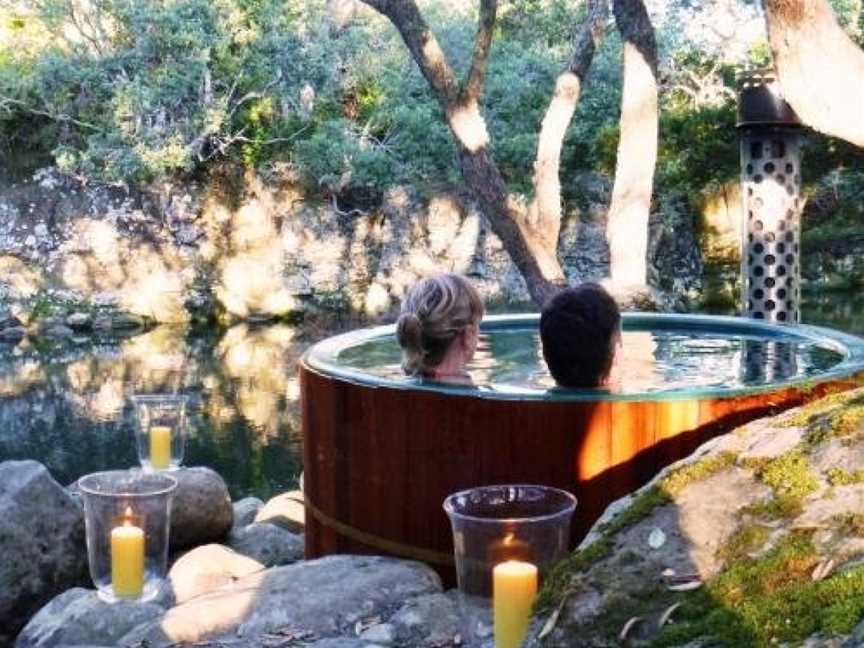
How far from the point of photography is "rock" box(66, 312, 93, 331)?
61.5ft

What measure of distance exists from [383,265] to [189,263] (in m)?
3.41

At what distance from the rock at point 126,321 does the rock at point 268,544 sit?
1384 cm

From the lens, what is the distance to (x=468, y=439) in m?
3.28

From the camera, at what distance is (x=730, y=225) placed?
1581 centimetres

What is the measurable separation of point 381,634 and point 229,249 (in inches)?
696

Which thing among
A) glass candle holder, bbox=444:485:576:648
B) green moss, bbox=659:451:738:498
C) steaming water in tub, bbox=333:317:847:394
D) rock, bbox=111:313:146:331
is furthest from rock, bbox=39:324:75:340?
green moss, bbox=659:451:738:498

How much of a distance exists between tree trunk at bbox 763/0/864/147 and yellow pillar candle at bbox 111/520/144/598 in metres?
2.34

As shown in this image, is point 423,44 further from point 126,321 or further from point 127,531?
point 126,321

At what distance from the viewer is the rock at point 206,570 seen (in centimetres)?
427

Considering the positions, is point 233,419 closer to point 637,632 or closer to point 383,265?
point 383,265

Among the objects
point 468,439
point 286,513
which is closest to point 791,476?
point 468,439

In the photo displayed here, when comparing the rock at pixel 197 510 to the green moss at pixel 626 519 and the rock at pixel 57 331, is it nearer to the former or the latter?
the green moss at pixel 626 519

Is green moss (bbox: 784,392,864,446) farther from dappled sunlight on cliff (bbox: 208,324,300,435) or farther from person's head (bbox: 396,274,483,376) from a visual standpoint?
dappled sunlight on cliff (bbox: 208,324,300,435)

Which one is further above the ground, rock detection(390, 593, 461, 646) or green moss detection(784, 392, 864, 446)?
green moss detection(784, 392, 864, 446)
